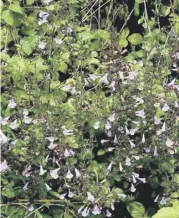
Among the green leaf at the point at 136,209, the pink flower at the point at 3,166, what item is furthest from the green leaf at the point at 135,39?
the pink flower at the point at 3,166

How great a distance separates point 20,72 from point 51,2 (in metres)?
0.36

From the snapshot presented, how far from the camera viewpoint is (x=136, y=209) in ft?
8.98

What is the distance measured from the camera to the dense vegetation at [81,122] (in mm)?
2486

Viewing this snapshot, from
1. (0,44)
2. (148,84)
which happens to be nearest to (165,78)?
(148,84)

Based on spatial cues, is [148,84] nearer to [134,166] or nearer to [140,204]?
[134,166]

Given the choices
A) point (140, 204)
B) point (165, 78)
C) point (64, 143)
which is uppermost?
point (165, 78)

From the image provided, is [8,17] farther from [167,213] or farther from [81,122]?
[167,213]

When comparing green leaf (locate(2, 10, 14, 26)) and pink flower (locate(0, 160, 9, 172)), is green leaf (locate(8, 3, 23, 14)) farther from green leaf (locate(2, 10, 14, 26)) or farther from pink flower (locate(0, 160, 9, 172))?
pink flower (locate(0, 160, 9, 172))

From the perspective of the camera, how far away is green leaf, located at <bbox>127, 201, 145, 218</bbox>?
272 cm

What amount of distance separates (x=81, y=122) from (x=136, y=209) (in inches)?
20.4

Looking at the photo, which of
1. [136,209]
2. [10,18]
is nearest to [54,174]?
[136,209]

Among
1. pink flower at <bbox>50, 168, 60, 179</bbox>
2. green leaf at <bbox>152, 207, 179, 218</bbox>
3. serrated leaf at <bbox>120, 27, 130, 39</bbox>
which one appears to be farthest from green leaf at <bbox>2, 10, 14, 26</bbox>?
green leaf at <bbox>152, 207, 179, 218</bbox>

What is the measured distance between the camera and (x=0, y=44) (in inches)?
108

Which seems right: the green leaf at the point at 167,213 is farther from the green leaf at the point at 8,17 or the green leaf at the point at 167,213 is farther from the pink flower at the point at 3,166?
the green leaf at the point at 8,17
